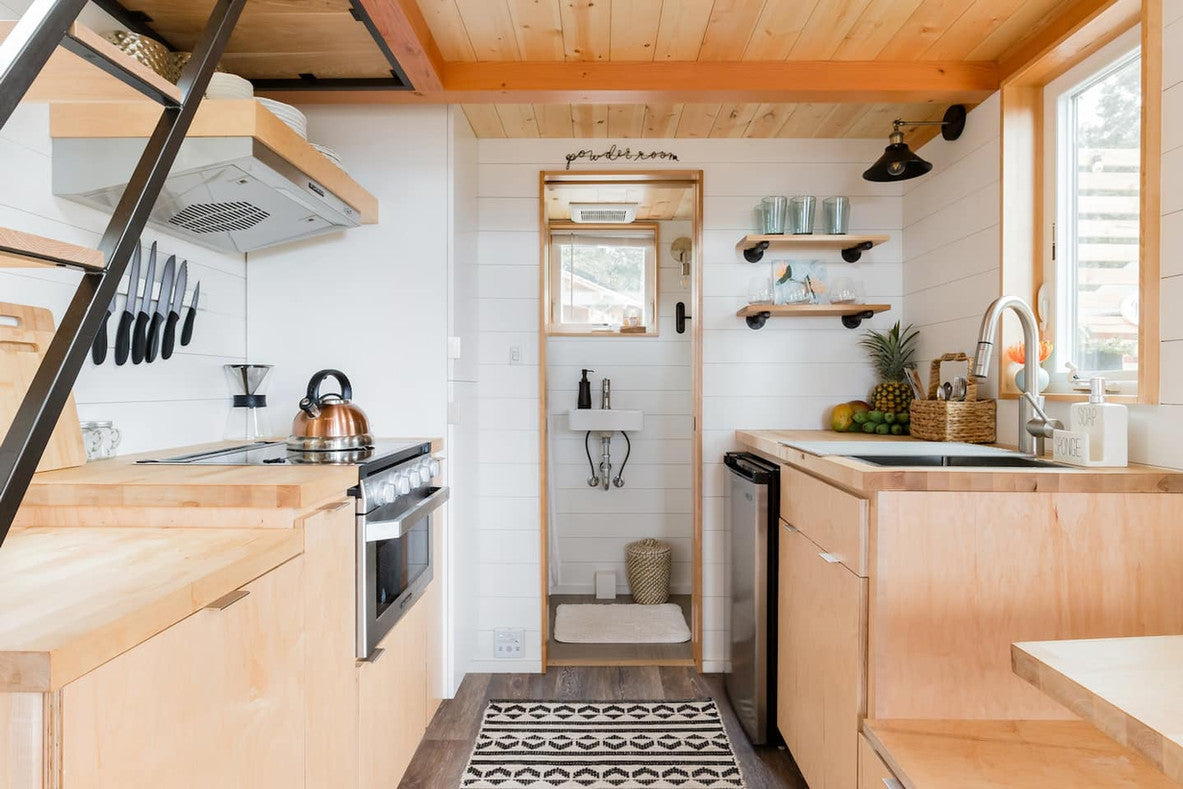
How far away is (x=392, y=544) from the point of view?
1973 millimetres

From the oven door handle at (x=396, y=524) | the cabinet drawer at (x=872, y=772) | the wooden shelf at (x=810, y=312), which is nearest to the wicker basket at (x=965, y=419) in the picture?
the wooden shelf at (x=810, y=312)

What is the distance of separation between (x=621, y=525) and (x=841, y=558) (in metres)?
2.41

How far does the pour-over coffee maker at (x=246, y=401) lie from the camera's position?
2397 mm

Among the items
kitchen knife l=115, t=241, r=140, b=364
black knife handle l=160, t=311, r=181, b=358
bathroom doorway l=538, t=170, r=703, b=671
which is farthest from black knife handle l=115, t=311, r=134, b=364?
bathroom doorway l=538, t=170, r=703, b=671

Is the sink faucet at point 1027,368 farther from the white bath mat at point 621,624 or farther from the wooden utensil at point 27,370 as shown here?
the wooden utensil at point 27,370

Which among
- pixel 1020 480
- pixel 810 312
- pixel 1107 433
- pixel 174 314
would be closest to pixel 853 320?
pixel 810 312

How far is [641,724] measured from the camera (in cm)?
256

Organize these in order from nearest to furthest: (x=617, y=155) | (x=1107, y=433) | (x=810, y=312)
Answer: (x=1107, y=433) < (x=810, y=312) < (x=617, y=155)

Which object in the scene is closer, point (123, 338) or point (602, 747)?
point (123, 338)

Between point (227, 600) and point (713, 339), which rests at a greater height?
point (713, 339)

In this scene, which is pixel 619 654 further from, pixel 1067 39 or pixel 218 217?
pixel 1067 39

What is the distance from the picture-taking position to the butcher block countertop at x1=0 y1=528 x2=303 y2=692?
2.43 feet

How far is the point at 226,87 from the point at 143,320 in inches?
26.1

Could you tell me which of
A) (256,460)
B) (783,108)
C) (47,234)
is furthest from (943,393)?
(47,234)
